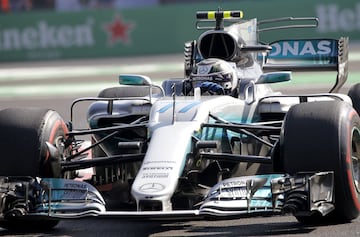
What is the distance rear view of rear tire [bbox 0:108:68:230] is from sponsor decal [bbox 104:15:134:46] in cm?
1806

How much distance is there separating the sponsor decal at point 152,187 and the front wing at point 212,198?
0.20m

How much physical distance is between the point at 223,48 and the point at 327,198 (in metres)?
3.10

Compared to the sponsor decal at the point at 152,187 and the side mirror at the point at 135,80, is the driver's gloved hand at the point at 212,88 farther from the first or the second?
the sponsor decal at the point at 152,187

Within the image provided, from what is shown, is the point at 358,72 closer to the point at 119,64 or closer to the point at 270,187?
the point at 119,64

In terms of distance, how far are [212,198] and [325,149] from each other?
0.89 metres

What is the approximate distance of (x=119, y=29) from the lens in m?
26.0

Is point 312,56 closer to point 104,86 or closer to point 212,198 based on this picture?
point 212,198

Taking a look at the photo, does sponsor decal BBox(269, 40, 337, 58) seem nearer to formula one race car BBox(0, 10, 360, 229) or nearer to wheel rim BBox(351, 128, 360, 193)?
formula one race car BBox(0, 10, 360, 229)

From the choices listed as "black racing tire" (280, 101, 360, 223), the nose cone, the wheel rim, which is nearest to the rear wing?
the wheel rim

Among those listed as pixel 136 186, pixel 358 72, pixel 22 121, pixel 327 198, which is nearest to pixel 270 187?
pixel 327 198

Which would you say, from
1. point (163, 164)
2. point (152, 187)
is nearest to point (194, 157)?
point (163, 164)

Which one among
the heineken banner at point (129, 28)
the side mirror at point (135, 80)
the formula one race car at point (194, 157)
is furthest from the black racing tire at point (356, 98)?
the heineken banner at point (129, 28)

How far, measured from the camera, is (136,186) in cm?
708

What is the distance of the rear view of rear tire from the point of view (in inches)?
311
